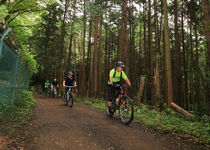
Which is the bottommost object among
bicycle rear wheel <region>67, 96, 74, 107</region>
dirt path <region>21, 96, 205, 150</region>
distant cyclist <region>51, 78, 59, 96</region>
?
dirt path <region>21, 96, 205, 150</region>

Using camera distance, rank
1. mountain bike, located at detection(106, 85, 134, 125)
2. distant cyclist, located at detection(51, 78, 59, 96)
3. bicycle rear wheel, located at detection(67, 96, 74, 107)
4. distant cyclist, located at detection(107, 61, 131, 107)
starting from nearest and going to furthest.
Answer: mountain bike, located at detection(106, 85, 134, 125) < distant cyclist, located at detection(107, 61, 131, 107) < bicycle rear wheel, located at detection(67, 96, 74, 107) < distant cyclist, located at detection(51, 78, 59, 96)

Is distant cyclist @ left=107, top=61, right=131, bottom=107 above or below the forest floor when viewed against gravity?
above

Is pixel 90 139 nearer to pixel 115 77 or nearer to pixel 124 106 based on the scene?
pixel 124 106

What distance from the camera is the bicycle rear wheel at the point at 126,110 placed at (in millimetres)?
5602

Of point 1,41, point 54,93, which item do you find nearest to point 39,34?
point 54,93

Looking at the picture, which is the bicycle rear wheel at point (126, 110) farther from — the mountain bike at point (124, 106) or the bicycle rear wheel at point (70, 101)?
the bicycle rear wheel at point (70, 101)

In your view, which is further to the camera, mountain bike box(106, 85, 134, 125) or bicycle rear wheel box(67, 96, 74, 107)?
bicycle rear wheel box(67, 96, 74, 107)

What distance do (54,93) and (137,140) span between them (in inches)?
558

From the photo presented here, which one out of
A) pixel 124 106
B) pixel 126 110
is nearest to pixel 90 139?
pixel 126 110

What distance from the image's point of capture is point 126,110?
19.1ft

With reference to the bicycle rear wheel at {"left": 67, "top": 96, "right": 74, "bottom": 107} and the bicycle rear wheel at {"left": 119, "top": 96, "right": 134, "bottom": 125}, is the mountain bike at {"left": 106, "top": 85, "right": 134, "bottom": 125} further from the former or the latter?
the bicycle rear wheel at {"left": 67, "top": 96, "right": 74, "bottom": 107}

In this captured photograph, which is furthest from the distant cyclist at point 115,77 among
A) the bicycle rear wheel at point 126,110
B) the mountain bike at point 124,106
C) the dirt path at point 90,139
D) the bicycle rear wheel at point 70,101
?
the bicycle rear wheel at point 70,101

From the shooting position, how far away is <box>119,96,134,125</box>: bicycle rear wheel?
5602 mm

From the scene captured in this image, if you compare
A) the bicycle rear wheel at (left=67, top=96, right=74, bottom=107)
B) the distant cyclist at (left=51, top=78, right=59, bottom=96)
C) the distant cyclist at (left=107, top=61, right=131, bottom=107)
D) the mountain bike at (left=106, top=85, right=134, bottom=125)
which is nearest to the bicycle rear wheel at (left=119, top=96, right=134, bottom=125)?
the mountain bike at (left=106, top=85, right=134, bottom=125)
